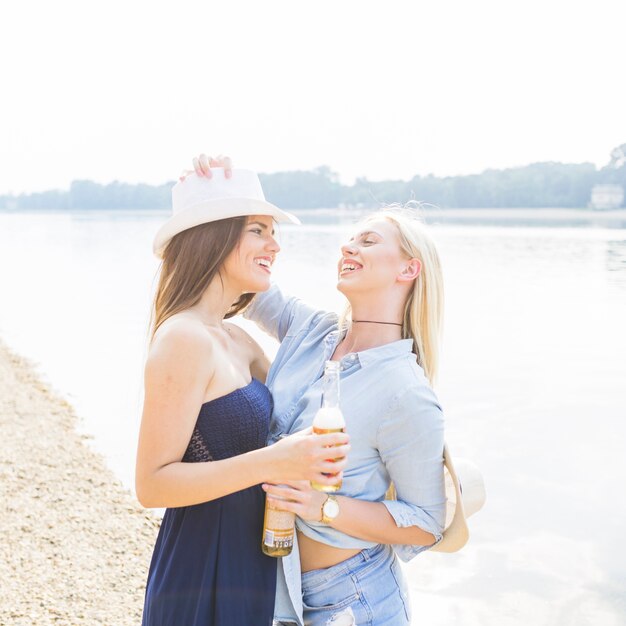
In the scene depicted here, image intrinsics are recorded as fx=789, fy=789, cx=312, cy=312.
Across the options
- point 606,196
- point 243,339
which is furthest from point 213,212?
point 606,196

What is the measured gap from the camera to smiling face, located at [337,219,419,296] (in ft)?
8.31

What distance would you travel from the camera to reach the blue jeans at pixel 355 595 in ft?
7.31

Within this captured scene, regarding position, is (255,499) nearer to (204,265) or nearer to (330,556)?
(330,556)

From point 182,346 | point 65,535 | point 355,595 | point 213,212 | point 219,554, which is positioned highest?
point 213,212

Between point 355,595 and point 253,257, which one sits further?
point 253,257

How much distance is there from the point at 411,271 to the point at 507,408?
23.3ft

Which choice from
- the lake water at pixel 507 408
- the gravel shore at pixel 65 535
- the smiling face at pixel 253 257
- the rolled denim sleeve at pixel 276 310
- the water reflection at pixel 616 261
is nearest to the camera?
the smiling face at pixel 253 257

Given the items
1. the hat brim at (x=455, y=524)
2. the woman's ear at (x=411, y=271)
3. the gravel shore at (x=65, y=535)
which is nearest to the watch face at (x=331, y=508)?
the hat brim at (x=455, y=524)

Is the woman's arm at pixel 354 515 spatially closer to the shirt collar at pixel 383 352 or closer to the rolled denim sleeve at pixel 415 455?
the rolled denim sleeve at pixel 415 455

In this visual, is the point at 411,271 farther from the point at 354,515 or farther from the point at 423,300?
the point at 354,515

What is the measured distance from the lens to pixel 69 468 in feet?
20.2

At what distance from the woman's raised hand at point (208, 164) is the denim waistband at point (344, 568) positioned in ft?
4.08

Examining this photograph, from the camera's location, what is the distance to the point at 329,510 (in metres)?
2.13

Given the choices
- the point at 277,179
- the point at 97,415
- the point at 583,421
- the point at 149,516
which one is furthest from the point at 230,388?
the point at 277,179
